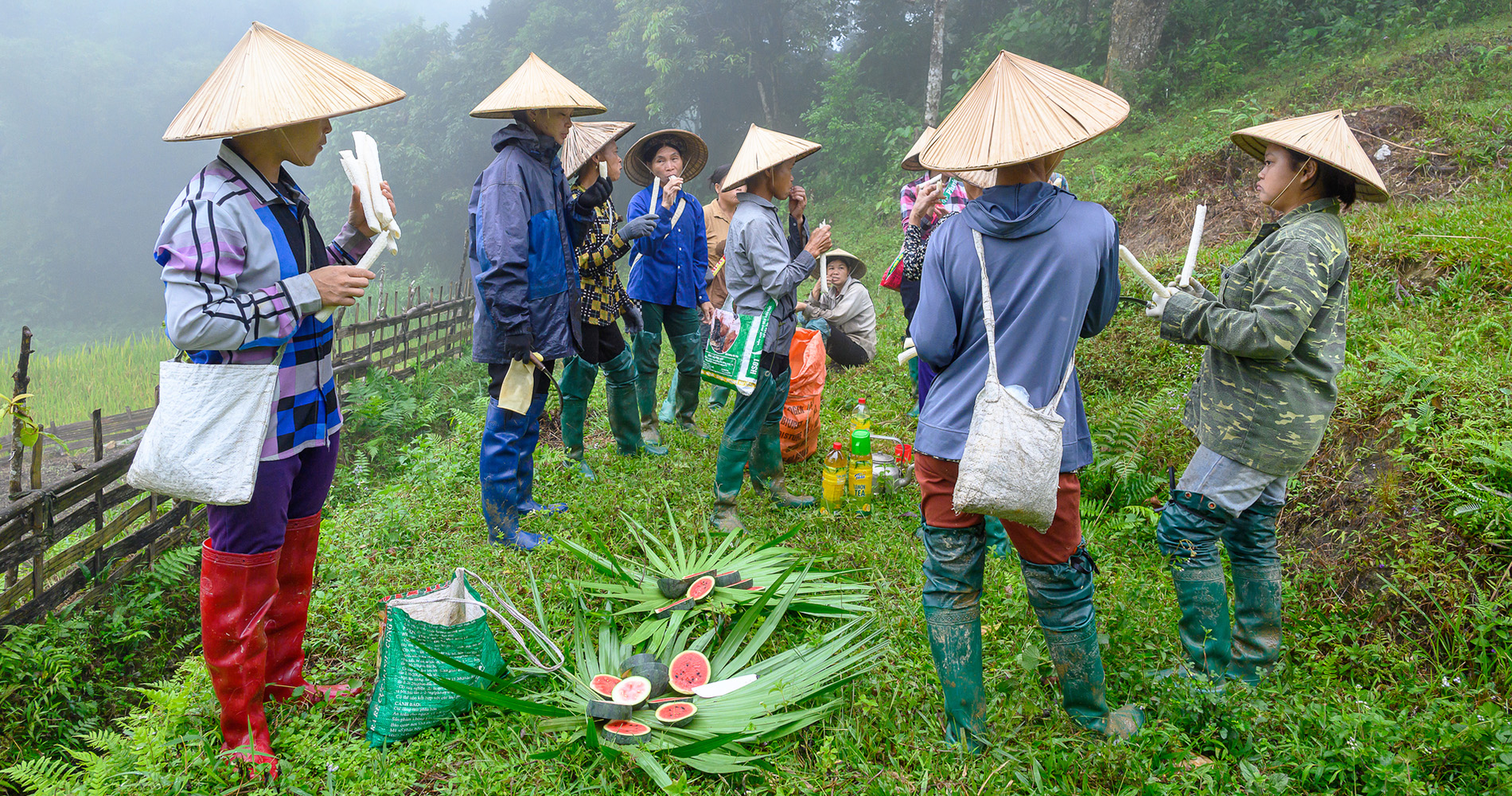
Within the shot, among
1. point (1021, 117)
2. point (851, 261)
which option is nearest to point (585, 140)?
point (851, 261)

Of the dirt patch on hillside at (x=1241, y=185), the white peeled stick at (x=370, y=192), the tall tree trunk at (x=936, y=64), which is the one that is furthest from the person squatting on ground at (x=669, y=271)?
the tall tree trunk at (x=936, y=64)

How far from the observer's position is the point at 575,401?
522cm

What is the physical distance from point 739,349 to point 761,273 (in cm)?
41

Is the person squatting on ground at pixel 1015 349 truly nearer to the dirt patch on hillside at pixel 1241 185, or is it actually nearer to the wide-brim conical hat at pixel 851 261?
the wide-brim conical hat at pixel 851 261

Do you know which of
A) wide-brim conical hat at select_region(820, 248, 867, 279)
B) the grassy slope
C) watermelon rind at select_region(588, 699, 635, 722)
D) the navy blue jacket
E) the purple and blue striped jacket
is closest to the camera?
the purple and blue striped jacket

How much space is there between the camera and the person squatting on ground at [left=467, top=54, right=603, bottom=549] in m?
3.85

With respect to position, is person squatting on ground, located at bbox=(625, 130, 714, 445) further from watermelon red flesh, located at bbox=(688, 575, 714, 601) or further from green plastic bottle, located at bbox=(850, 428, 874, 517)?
watermelon red flesh, located at bbox=(688, 575, 714, 601)

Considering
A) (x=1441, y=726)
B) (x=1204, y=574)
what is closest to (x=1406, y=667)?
(x=1441, y=726)

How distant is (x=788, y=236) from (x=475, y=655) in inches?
111

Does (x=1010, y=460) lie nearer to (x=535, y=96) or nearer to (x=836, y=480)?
(x=836, y=480)

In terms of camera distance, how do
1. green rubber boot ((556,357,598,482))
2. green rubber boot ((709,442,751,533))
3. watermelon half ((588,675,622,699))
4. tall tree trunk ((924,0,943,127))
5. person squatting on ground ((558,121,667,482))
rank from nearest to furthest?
watermelon half ((588,675,622,699)) → green rubber boot ((709,442,751,533)) → person squatting on ground ((558,121,667,482)) → green rubber boot ((556,357,598,482)) → tall tree trunk ((924,0,943,127))

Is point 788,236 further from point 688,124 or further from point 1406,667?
point 688,124

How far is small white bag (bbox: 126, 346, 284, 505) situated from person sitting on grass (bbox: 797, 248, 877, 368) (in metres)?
Result: 4.53

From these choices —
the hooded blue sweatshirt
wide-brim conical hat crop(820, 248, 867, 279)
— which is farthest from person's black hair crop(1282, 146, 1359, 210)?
wide-brim conical hat crop(820, 248, 867, 279)
